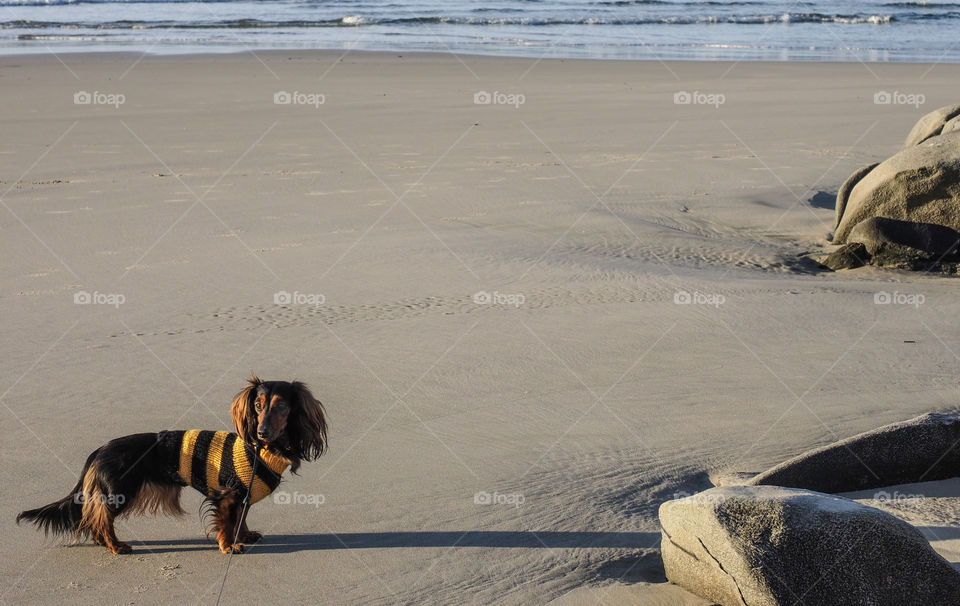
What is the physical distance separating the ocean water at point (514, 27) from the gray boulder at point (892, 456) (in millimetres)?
23335

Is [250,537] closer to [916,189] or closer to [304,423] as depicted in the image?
[304,423]

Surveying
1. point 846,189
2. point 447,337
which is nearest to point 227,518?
point 447,337

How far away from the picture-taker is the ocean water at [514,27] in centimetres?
2881

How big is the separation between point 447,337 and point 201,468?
2963 millimetres

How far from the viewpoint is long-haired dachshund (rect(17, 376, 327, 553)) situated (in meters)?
3.71

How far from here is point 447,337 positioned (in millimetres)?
6625

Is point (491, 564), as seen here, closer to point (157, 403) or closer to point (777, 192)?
point (157, 403)

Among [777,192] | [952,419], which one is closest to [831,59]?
[777,192]

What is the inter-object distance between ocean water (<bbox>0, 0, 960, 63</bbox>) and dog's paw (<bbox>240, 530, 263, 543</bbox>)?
24219 millimetres

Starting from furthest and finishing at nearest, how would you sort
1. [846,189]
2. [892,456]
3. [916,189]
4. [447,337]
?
[846,189]
[916,189]
[447,337]
[892,456]

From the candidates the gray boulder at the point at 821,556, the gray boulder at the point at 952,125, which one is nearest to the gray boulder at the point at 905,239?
the gray boulder at the point at 952,125

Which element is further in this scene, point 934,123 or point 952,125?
point 934,123

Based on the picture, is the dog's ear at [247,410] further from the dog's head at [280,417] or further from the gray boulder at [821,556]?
the gray boulder at [821,556]

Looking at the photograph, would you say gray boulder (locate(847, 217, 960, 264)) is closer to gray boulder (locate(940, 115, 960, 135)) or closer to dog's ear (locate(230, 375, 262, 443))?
gray boulder (locate(940, 115, 960, 135))
